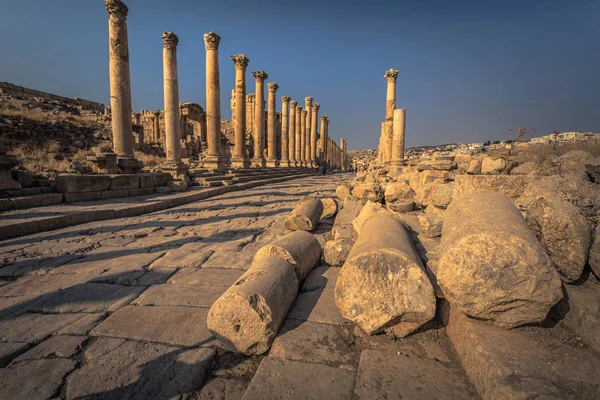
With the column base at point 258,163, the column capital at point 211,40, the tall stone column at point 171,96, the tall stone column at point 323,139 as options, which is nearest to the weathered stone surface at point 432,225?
the tall stone column at point 171,96

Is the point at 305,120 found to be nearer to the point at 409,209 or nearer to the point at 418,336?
the point at 409,209

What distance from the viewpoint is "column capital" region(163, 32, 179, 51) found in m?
12.3

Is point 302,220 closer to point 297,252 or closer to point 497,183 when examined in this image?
point 297,252

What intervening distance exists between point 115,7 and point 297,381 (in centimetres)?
1276

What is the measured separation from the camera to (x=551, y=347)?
5.84 ft

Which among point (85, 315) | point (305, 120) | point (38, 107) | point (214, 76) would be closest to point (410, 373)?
point (85, 315)

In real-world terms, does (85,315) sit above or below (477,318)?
below

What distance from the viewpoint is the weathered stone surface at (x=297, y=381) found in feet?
5.44

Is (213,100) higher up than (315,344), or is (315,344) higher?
(213,100)

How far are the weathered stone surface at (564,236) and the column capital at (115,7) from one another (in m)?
13.0

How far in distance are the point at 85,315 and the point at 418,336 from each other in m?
2.93

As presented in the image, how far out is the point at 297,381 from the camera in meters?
1.77

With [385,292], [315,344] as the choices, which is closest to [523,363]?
[385,292]

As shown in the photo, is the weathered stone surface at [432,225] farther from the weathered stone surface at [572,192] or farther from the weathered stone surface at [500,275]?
the weathered stone surface at [500,275]
